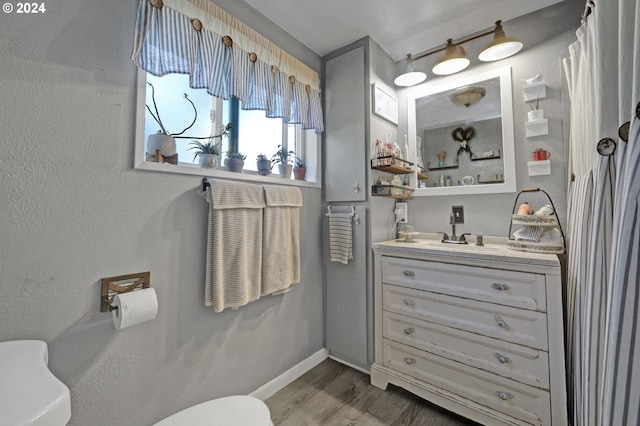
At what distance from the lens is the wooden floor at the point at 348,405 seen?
1471mm

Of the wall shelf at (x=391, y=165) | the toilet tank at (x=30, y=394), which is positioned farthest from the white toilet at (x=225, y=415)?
the wall shelf at (x=391, y=165)

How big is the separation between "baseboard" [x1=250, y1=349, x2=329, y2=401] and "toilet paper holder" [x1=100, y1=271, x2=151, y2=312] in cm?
98

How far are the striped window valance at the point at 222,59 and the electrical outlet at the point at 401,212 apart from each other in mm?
943

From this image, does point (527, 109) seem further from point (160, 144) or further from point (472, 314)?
point (160, 144)

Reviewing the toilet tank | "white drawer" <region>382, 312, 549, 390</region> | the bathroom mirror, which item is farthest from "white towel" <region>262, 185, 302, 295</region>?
the bathroom mirror

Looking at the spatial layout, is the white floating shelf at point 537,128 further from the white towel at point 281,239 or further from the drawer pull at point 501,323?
the white towel at point 281,239

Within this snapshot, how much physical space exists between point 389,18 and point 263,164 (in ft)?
4.40

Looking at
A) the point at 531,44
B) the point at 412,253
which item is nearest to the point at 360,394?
the point at 412,253

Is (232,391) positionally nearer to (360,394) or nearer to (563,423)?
(360,394)

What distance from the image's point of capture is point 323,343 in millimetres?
2125

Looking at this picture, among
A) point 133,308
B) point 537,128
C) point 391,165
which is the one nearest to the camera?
point 133,308

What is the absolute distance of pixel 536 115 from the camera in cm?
170

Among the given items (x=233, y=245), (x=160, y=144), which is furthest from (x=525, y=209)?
(x=160, y=144)

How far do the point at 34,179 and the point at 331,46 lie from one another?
204 centimetres
